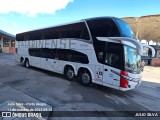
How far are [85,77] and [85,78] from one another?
5cm

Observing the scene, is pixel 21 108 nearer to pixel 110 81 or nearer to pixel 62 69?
pixel 110 81

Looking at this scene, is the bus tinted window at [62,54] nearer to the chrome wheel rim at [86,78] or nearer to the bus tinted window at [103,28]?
the chrome wheel rim at [86,78]

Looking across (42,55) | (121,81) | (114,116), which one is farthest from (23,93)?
(42,55)

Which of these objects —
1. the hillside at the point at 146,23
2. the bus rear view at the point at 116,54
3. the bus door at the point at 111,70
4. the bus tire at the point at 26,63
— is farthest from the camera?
the hillside at the point at 146,23

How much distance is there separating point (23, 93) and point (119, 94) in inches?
172

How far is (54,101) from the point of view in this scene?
5461mm

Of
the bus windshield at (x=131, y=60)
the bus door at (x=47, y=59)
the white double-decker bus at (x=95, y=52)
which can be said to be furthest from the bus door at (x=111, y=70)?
the bus door at (x=47, y=59)

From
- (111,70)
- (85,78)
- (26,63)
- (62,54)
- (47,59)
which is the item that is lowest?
(85,78)

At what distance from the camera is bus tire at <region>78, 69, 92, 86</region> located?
7.76 metres

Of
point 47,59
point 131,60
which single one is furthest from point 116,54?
point 47,59

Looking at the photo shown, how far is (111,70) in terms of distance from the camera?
6.59 metres

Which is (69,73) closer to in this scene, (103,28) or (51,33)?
(51,33)

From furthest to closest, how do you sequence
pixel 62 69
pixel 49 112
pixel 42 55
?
pixel 42 55 → pixel 62 69 → pixel 49 112

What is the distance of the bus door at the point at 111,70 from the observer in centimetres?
640
